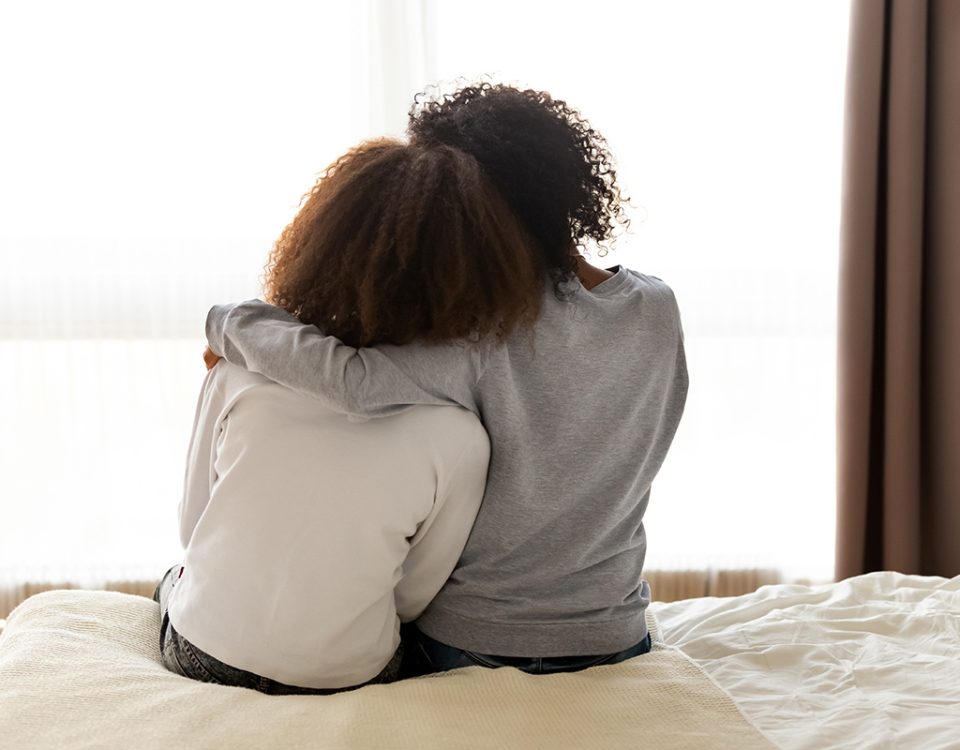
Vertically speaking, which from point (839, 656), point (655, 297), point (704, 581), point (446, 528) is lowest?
point (704, 581)

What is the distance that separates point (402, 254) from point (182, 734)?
538mm

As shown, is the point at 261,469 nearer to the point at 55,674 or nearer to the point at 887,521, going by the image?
the point at 55,674

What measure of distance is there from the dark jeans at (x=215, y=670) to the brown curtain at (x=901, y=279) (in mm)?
1633

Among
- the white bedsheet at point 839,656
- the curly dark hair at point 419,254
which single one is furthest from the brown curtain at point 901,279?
the curly dark hair at point 419,254

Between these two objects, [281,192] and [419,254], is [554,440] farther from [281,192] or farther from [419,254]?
[281,192]

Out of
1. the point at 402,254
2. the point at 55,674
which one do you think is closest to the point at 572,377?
the point at 402,254

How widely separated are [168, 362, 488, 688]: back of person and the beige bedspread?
0.07m

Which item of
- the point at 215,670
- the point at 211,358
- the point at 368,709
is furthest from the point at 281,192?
the point at 368,709

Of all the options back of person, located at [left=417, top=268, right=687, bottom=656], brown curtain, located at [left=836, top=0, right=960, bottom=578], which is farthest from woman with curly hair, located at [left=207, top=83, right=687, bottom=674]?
brown curtain, located at [left=836, top=0, right=960, bottom=578]

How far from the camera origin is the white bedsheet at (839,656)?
106 centimetres

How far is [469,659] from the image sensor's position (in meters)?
1.24

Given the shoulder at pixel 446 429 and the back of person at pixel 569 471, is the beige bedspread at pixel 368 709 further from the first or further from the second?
the shoulder at pixel 446 429

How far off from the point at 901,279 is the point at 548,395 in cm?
159

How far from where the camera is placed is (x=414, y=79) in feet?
8.06
